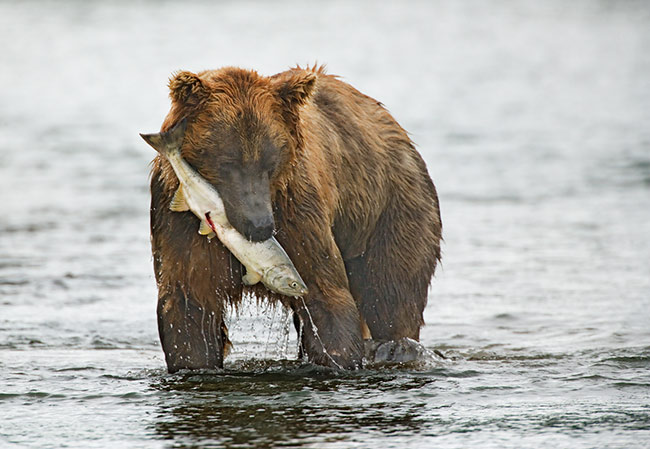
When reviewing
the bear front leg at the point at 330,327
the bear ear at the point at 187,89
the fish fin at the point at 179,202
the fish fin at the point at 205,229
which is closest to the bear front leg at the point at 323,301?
the bear front leg at the point at 330,327

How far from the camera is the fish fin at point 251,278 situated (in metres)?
6.04

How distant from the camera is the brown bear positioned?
5773 millimetres

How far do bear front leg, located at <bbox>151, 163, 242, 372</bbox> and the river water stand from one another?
0.21 m

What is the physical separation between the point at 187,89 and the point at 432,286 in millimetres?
4705

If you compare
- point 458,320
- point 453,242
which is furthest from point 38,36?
point 458,320

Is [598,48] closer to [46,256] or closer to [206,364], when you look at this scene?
[46,256]

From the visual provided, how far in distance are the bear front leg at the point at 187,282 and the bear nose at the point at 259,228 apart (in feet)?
1.49

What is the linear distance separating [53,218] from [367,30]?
28410 millimetres

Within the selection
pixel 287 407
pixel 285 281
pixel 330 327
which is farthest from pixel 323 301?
pixel 287 407

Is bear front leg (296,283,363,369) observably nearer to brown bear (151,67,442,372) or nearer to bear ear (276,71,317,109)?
brown bear (151,67,442,372)

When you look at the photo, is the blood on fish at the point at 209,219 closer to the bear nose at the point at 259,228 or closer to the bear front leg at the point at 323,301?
the bear nose at the point at 259,228

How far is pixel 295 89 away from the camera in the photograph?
19.6 feet

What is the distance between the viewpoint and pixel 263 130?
5.80 m

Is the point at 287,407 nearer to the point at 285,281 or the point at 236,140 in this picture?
the point at 285,281
